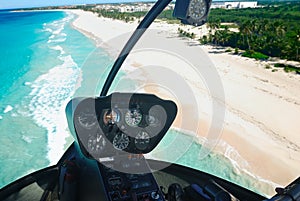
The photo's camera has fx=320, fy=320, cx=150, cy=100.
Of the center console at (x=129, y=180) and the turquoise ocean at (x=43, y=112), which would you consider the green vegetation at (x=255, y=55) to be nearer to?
the turquoise ocean at (x=43, y=112)

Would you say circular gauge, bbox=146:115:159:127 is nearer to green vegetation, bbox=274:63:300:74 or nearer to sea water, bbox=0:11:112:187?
sea water, bbox=0:11:112:187

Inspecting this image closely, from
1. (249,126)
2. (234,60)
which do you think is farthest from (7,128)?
(234,60)

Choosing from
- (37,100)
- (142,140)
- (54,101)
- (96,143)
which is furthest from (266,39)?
(96,143)

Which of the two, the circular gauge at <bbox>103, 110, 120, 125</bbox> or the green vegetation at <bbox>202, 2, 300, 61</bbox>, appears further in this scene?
the green vegetation at <bbox>202, 2, 300, 61</bbox>

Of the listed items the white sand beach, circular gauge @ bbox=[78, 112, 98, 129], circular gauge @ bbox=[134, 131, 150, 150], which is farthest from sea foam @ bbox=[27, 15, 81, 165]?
circular gauge @ bbox=[78, 112, 98, 129]

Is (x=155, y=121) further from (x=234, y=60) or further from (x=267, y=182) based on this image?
Result: (x=234, y=60)

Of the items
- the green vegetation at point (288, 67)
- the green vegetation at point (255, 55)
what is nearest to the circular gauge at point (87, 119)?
the green vegetation at point (288, 67)
